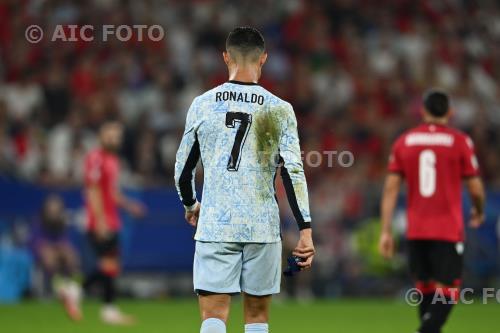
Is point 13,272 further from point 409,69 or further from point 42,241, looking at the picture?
point 409,69

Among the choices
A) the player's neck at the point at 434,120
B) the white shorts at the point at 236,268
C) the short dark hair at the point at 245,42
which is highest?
the short dark hair at the point at 245,42

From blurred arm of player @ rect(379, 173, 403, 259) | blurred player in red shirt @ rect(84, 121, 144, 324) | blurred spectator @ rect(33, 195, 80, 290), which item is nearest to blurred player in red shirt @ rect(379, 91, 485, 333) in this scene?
blurred arm of player @ rect(379, 173, 403, 259)

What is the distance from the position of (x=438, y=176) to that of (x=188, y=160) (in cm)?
352

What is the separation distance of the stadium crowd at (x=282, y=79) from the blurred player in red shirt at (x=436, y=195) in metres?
8.35

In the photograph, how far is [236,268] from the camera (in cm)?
682

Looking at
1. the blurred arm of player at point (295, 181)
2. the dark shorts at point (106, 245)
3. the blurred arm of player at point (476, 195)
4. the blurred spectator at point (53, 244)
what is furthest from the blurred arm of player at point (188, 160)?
the blurred spectator at point (53, 244)

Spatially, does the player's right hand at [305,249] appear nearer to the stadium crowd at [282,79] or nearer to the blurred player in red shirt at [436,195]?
the blurred player in red shirt at [436,195]

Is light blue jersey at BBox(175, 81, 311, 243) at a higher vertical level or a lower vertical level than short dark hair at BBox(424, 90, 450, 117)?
lower

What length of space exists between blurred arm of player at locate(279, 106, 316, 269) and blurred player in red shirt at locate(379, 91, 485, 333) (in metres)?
3.15

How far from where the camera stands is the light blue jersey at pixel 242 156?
22.1 ft

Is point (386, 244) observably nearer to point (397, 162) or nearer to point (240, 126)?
point (397, 162)

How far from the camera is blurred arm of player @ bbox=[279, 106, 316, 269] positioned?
6.71 m

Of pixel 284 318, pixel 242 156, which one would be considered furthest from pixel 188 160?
pixel 284 318

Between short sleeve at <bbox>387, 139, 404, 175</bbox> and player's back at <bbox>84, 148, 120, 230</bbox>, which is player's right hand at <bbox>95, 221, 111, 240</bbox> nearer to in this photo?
player's back at <bbox>84, 148, 120, 230</bbox>
